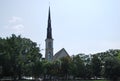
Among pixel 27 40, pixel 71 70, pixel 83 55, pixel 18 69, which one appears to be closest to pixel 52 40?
pixel 83 55

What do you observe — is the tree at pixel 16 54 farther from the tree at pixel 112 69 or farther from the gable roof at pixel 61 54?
the gable roof at pixel 61 54

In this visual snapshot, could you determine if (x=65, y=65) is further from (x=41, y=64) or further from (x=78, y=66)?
(x=41, y=64)

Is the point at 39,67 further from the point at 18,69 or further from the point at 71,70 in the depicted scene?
the point at 71,70

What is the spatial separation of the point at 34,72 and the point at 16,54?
8.99m

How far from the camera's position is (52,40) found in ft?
384

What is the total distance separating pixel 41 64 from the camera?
71250mm

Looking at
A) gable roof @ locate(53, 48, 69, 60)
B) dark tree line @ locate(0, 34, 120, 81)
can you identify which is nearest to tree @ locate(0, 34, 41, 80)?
dark tree line @ locate(0, 34, 120, 81)

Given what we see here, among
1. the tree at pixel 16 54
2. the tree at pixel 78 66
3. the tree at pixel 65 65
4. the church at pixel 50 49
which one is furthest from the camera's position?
the church at pixel 50 49

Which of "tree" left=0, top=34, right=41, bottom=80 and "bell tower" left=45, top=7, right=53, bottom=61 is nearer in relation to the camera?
"tree" left=0, top=34, right=41, bottom=80

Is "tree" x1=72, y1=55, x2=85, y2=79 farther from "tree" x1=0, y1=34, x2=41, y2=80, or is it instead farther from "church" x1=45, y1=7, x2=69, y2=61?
"church" x1=45, y1=7, x2=69, y2=61

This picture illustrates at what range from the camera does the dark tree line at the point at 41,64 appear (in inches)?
2516

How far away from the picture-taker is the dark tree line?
Result: 63.9 metres

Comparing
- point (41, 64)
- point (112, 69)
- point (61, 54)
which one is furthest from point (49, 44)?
point (112, 69)

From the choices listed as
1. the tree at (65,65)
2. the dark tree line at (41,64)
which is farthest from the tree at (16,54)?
the tree at (65,65)
